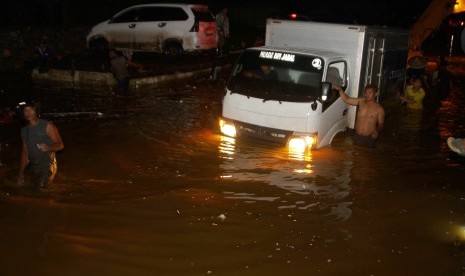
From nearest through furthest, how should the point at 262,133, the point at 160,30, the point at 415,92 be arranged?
the point at 262,133, the point at 415,92, the point at 160,30

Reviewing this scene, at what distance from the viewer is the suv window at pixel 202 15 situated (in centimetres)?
1706

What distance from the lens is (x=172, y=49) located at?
1770 cm

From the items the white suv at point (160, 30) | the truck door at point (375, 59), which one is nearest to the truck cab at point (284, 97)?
the truck door at point (375, 59)

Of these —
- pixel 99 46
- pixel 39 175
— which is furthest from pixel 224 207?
pixel 99 46

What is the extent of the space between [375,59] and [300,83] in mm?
2550

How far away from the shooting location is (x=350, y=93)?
9812mm

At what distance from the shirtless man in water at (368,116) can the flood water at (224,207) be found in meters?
0.36

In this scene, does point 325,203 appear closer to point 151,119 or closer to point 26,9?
point 151,119

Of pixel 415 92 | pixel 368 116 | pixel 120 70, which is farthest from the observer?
pixel 120 70

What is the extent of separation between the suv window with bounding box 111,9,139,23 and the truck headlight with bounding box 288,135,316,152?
11.1 m

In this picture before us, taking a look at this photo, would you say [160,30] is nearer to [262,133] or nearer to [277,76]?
[277,76]

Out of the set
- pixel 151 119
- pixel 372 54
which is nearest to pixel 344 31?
pixel 372 54

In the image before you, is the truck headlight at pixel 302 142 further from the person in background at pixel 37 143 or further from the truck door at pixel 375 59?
the person in background at pixel 37 143

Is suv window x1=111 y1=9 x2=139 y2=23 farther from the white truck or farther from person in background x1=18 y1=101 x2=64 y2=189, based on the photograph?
person in background x1=18 y1=101 x2=64 y2=189
